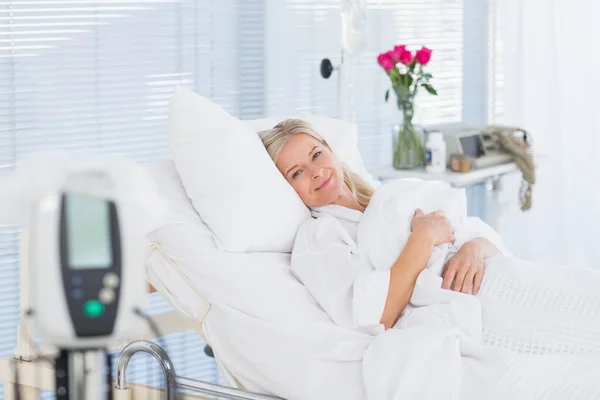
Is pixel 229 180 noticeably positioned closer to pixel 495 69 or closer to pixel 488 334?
pixel 488 334

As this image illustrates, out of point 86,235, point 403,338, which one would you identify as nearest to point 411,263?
point 403,338

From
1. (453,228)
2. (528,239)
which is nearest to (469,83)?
(528,239)

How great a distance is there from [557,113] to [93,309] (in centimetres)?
345

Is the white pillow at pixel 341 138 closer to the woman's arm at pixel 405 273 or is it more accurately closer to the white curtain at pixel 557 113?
the woman's arm at pixel 405 273

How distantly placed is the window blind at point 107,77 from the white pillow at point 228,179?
2.53ft

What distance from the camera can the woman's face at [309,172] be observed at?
195cm

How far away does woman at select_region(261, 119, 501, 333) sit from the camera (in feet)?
5.56

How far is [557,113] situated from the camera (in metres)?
3.78

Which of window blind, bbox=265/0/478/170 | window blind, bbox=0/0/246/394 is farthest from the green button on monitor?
window blind, bbox=265/0/478/170

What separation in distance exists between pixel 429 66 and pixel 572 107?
0.64 meters

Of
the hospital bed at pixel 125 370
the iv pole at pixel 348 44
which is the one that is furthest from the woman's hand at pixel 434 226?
the iv pole at pixel 348 44

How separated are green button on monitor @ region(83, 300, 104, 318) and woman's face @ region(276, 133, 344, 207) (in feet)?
4.49

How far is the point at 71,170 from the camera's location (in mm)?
609

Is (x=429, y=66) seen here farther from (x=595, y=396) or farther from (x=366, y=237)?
(x=595, y=396)
